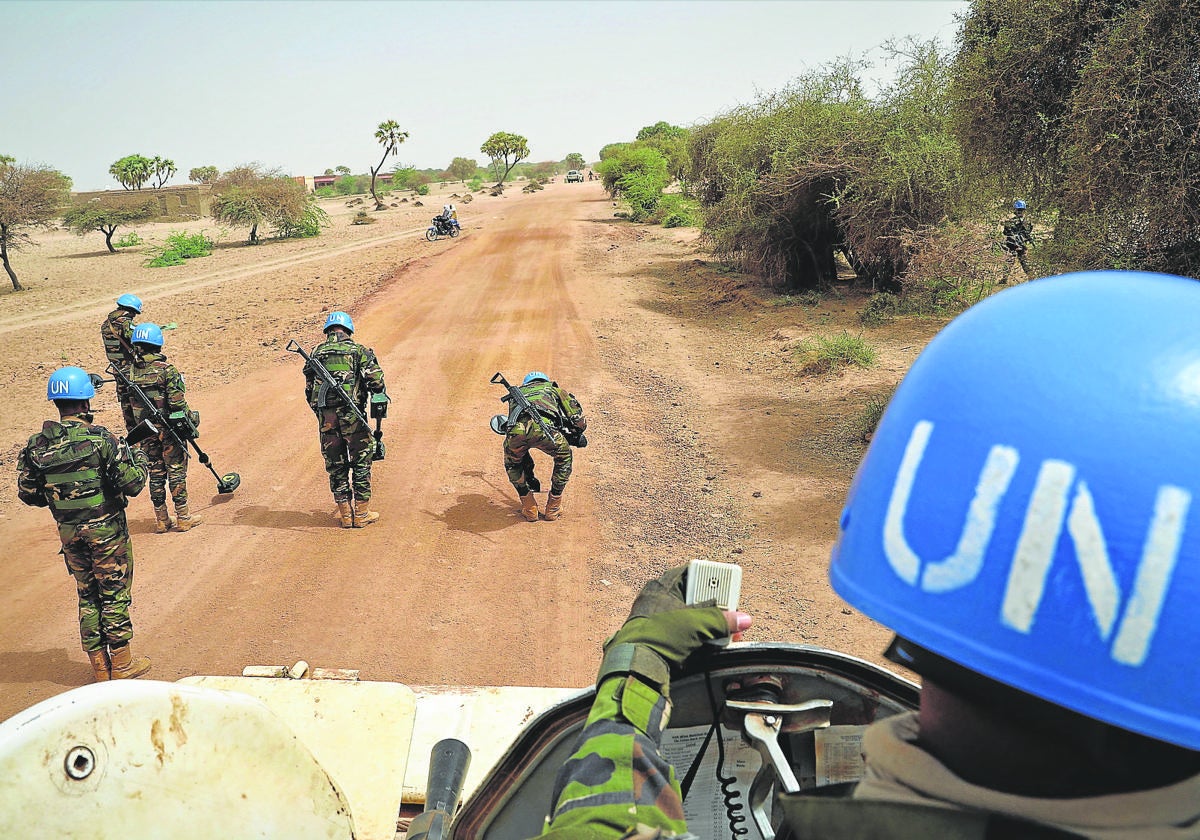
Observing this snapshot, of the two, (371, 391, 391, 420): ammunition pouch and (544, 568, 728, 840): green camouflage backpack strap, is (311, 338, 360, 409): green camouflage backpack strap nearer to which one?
(371, 391, 391, 420): ammunition pouch

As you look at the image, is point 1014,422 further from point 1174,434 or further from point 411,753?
point 411,753

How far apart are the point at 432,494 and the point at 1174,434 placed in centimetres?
752

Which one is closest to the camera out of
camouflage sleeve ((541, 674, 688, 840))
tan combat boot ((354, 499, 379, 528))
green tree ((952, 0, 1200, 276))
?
camouflage sleeve ((541, 674, 688, 840))

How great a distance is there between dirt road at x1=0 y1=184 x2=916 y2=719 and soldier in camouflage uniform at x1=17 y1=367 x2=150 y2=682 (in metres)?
0.42

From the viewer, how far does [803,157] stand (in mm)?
14500

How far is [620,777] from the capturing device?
4.39 ft

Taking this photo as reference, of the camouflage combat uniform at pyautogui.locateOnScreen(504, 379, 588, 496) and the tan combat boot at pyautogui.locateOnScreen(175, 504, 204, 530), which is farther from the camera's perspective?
the tan combat boot at pyautogui.locateOnScreen(175, 504, 204, 530)

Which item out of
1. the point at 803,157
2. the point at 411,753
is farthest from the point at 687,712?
the point at 803,157

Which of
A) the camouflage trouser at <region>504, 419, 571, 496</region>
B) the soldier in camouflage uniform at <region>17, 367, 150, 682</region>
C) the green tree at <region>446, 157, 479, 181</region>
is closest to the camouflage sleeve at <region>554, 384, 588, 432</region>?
Answer: the camouflage trouser at <region>504, 419, 571, 496</region>

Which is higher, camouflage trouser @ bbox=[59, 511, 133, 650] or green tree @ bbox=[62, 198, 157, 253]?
green tree @ bbox=[62, 198, 157, 253]

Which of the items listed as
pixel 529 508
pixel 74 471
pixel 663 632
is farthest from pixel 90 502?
pixel 663 632

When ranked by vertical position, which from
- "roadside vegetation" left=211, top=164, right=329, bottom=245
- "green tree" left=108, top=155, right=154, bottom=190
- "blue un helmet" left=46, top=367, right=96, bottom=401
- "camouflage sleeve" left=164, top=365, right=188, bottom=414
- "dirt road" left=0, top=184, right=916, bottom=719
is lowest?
"dirt road" left=0, top=184, right=916, bottom=719

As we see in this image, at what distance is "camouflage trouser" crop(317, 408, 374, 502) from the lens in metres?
7.00

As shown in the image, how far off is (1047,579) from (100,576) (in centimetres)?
559
